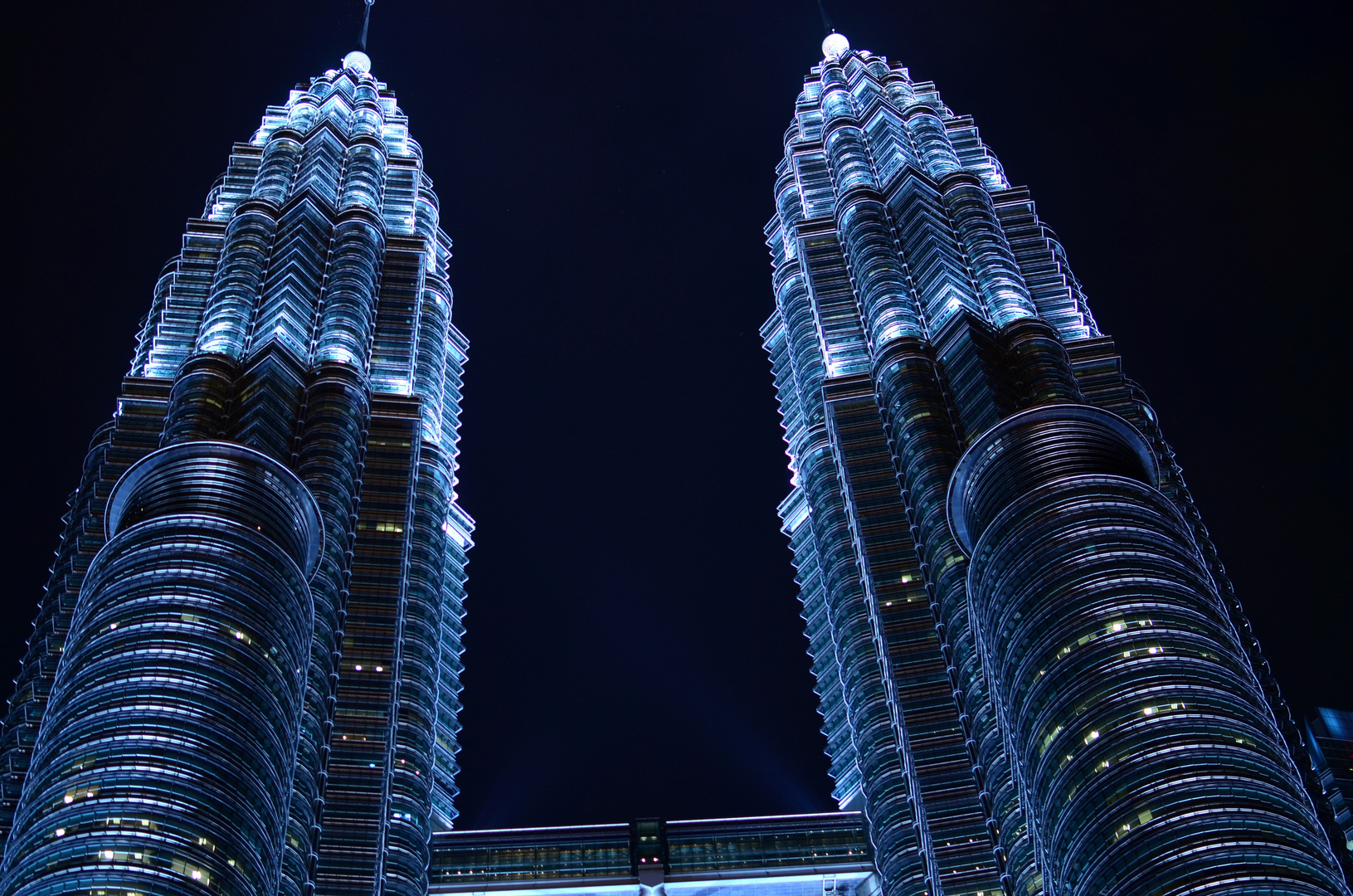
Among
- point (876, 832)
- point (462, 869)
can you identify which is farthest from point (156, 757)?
point (876, 832)

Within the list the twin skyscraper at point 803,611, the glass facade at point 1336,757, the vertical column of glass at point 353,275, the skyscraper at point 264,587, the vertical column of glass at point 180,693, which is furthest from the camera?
the vertical column of glass at point 353,275

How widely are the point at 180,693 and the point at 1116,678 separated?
70306mm

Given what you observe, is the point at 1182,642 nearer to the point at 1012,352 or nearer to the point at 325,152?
the point at 1012,352

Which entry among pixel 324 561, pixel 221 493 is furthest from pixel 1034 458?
pixel 221 493

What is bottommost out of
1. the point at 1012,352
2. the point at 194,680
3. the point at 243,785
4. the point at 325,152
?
the point at 243,785

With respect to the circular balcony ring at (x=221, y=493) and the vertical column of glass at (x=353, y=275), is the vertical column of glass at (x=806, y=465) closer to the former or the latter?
the vertical column of glass at (x=353, y=275)

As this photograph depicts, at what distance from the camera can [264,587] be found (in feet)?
416

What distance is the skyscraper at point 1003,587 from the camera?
10888 centimetres

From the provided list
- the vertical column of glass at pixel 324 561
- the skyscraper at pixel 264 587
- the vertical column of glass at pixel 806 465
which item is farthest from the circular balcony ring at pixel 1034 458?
the vertical column of glass at pixel 324 561

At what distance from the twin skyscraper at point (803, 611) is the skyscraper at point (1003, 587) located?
354 millimetres

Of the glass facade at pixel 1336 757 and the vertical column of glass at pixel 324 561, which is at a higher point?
the vertical column of glass at pixel 324 561

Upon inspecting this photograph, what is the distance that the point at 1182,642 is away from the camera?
11719cm

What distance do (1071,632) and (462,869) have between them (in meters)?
61.7

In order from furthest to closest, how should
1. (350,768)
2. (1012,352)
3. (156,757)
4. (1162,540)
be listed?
(1012,352) < (350,768) < (1162,540) < (156,757)
